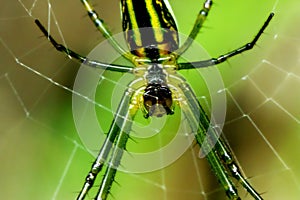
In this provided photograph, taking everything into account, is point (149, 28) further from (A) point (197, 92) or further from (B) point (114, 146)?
(A) point (197, 92)

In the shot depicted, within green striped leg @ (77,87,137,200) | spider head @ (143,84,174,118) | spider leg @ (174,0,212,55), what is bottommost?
green striped leg @ (77,87,137,200)

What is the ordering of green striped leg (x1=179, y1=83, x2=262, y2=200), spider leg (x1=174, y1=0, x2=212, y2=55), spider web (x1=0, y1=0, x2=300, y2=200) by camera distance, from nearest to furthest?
spider leg (x1=174, y1=0, x2=212, y2=55) < green striped leg (x1=179, y1=83, x2=262, y2=200) < spider web (x1=0, y1=0, x2=300, y2=200)

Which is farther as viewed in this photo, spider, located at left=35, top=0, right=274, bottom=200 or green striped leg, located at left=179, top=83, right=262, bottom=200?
green striped leg, located at left=179, top=83, right=262, bottom=200

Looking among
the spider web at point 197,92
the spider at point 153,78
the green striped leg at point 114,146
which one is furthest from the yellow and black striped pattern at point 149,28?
the spider web at point 197,92

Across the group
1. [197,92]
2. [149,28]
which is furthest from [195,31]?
[197,92]

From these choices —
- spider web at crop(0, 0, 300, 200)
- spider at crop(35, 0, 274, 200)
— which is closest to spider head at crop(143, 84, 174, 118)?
spider at crop(35, 0, 274, 200)

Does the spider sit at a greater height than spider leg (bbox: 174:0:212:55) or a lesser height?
lesser

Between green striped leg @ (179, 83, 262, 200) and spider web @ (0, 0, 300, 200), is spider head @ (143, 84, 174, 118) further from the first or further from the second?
spider web @ (0, 0, 300, 200)
